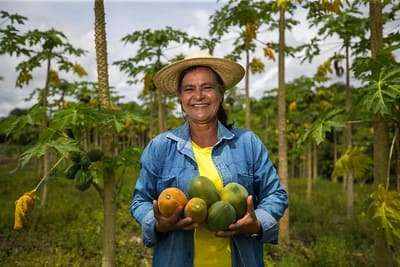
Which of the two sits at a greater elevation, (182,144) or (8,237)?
(182,144)

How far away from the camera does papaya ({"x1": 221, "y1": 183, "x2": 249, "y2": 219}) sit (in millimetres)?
1934

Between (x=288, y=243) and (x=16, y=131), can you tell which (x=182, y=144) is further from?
(x=288, y=243)

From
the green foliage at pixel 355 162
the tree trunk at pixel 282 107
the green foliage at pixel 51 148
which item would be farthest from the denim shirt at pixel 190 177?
the tree trunk at pixel 282 107

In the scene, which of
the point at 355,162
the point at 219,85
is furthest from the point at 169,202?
the point at 355,162

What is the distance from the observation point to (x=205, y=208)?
6.19ft

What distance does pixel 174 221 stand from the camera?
1896mm

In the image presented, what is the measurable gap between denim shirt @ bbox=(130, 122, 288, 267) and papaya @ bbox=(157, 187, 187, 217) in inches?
10.4

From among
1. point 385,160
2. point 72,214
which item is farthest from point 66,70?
point 385,160

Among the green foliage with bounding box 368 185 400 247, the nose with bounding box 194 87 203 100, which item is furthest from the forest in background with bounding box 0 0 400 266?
the nose with bounding box 194 87 203 100

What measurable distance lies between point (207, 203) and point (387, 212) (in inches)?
121

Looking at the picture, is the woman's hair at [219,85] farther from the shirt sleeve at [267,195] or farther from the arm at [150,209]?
the arm at [150,209]

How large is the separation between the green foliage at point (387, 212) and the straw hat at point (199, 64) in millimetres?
2615

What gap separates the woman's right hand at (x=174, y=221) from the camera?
1863 mm

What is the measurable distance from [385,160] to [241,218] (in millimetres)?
3690
